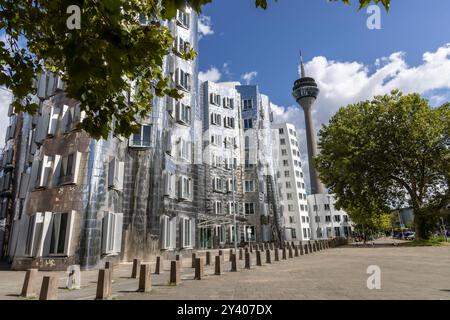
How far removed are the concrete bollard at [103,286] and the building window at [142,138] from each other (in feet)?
45.8

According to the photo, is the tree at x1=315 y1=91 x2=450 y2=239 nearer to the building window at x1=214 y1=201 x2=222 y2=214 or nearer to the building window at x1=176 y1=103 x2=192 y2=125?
the building window at x1=214 y1=201 x2=222 y2=214

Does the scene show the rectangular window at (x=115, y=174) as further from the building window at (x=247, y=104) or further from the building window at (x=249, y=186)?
the building window at (x=247, y=104)

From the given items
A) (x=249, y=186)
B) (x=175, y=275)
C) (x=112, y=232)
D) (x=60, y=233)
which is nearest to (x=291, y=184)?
(x=249, y=186)

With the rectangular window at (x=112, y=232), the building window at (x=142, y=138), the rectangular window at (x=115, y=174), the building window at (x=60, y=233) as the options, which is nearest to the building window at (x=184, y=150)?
the building window at (x=142, y=138)

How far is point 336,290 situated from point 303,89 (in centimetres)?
9911

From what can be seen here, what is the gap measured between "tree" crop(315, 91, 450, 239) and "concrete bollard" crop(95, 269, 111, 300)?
27.0m

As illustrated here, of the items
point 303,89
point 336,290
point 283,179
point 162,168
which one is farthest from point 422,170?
point 303,89

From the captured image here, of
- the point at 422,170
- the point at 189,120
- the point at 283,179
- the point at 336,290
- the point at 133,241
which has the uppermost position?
the point at 283,179

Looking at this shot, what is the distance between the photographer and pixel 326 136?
3612 centimetres

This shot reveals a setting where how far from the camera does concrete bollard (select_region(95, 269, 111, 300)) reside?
26.5ft

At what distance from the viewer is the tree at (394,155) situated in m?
29.8

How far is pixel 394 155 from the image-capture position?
31.1 metres

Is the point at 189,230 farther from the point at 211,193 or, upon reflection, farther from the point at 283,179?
the point at 283,179
